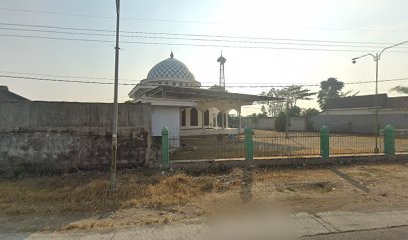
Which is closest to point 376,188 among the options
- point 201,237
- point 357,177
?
point 357,177

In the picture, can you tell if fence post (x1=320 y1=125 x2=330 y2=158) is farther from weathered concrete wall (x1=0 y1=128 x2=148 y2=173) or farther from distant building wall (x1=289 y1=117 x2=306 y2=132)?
distant building wall (x1=289 y1=117 x2=306 y2=132)

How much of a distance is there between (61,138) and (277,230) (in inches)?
301

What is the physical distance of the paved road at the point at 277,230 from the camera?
5.37m

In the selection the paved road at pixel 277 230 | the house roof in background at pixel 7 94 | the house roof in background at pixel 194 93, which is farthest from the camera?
the house roof in background at pixel 194 93

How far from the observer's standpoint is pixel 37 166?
1013cm

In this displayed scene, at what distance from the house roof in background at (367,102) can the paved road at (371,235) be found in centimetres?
3634

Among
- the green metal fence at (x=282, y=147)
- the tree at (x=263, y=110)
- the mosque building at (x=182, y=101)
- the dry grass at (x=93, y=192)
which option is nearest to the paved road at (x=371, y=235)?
the dry grass at (x=93, y=192)

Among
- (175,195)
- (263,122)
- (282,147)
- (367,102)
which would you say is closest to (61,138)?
(175,195)

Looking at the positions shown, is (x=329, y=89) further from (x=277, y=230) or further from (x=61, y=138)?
(x=277, y=230)

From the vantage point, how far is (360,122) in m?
38.2

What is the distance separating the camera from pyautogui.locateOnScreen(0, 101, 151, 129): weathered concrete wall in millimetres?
10039

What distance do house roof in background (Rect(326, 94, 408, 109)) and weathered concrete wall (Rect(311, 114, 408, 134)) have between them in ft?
7.17

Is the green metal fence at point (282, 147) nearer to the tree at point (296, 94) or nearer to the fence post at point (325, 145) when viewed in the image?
the fence post at point (325, 145)

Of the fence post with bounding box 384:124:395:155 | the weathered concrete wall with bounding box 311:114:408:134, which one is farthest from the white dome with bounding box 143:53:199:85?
the fence post with bounding box 384:124:395:155
